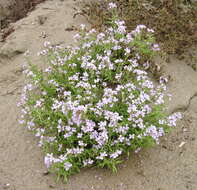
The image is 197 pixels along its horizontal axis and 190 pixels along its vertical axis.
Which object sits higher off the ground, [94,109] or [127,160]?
[94,109]

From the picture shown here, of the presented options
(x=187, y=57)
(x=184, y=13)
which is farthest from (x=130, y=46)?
(x=184, y=13)

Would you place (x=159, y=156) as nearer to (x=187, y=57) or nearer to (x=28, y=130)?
(x=28, y=130)

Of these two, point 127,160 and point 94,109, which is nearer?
point 94,109

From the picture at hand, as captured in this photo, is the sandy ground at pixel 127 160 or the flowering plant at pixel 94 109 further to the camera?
the sandy ground at pixel 127 160

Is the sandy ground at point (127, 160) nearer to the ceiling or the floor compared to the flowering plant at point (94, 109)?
nearer to the floor
